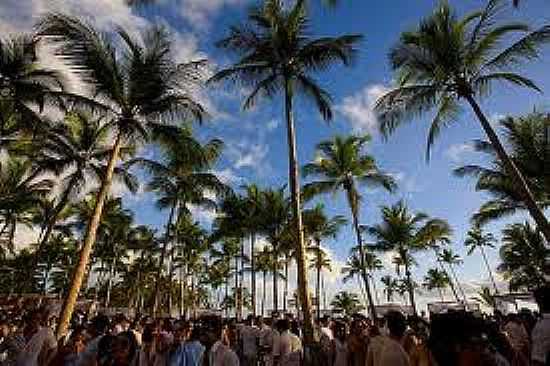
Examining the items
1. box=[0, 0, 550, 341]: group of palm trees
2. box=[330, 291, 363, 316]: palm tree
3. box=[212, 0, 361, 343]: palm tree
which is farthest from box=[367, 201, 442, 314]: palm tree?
box=[330, 291, 363, 316]: palm tree

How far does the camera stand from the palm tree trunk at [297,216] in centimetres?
1212

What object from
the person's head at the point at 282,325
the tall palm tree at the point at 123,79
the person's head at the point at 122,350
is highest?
the tall palm tree at the point at 123,79

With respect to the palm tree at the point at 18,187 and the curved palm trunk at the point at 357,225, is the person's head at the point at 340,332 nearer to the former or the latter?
the curved palm trunk at the point at 357,225

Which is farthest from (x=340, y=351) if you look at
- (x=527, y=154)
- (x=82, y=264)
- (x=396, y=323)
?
(x=527, y=154)

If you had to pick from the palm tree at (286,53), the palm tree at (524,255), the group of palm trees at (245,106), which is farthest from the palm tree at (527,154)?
the palm tree at (524,255)

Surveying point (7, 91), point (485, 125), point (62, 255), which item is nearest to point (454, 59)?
point (485, 125)

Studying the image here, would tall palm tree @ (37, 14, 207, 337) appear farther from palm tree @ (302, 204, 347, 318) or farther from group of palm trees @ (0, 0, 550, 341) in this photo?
palm tree @ (302, 204, 347, 318)

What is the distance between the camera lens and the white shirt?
496 centimetres

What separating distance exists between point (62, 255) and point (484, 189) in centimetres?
5053

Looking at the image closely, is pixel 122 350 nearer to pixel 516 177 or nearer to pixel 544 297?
pixel 544 297

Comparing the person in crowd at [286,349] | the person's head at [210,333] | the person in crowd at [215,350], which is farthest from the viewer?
the person in crowd at [286,349]

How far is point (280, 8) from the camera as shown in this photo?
15883mm

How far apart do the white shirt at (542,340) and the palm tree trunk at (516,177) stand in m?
7.47

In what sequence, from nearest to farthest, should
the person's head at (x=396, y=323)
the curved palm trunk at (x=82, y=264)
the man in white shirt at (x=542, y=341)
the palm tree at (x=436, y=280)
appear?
the man in white shirt at (x=542, y=341) → the person's head at (x=396, y=323) → the curved palm trunk at (x=82, y=264) → the palm tree at (x=436, y=280)
